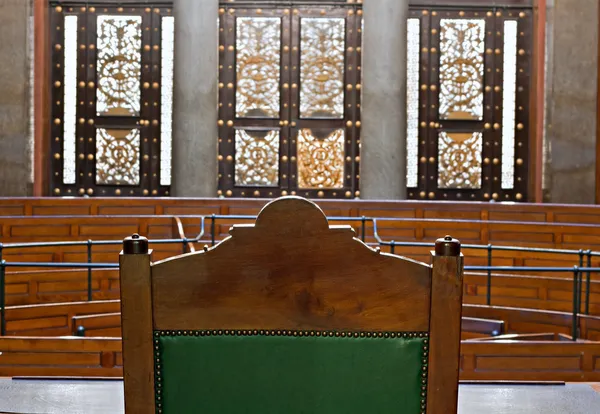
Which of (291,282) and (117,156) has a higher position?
(117,156)

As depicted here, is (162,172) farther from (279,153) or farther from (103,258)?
(103,258)

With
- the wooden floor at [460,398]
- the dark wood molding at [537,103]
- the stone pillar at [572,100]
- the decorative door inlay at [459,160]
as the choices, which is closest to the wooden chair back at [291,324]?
the wooden floor at [460,398]

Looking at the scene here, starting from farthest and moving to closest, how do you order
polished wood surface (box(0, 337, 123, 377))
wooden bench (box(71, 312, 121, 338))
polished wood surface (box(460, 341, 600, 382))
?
wooden bench (box(71, 312, 121, 338)) < polished wood surface (box(460, 341, 600, 382)) < polished wood surface (box(0, 337, 123, 377))

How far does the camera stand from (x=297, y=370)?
1.49m

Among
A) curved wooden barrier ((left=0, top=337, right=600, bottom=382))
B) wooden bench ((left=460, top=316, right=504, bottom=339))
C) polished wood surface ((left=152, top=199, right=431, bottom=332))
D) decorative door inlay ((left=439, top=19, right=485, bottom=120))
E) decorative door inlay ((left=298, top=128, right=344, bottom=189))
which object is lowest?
wooden bench ((left=460, top=316, right=504, bottom=339))

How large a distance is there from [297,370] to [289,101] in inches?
379

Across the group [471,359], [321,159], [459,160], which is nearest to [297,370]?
[471,359]

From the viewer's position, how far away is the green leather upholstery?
58.5 inches

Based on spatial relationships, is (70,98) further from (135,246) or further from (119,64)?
(135,246)

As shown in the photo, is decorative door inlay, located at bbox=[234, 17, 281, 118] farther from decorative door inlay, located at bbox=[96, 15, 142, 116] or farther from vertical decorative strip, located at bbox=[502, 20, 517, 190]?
vertical decorative strip, located at bbox=[502, 20, 517, 190]

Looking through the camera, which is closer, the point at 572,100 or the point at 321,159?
the point at 572,100

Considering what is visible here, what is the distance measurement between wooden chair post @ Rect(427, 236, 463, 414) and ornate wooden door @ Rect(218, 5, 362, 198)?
945 cm

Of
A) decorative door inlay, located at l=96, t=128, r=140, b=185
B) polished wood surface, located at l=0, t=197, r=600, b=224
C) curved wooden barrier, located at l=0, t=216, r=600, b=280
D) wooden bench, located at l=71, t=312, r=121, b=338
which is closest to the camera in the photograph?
wooden bench, located at l=71, t=312, r=121, b=338

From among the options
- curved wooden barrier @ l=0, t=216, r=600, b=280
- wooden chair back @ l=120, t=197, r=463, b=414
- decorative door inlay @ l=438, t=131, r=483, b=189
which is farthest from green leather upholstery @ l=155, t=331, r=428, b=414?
decorative door inlay @ l=438, t=131, r=483, b=189
